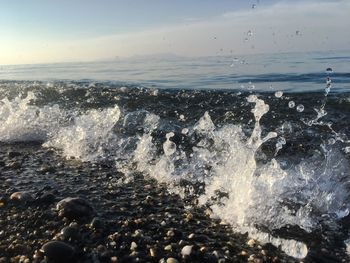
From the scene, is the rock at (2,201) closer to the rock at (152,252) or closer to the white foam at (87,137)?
the rock at (152,252)

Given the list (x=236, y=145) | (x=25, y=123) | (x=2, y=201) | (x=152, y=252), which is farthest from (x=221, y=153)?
(x=25, y=123)

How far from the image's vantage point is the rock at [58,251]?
4.29 m

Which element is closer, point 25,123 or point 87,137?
point 87,137

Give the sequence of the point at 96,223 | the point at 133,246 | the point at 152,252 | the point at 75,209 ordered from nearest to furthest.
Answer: the point at 152,252, the point at 133,246, the point at 96,223, the point at 75,209

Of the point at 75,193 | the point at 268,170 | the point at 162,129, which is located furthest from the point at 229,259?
the point at 162,129

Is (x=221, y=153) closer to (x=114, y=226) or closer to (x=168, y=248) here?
(x=114, y=226)

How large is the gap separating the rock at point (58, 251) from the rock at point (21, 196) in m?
1.66

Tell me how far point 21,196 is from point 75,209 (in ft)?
3.66

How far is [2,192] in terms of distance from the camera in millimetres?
→ 6277

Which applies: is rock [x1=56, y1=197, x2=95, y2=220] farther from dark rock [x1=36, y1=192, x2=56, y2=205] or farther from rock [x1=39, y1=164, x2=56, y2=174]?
rock [x1=39, y1=164, x2=56, y2=174]

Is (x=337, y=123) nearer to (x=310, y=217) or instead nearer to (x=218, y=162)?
(x=218, y=162)

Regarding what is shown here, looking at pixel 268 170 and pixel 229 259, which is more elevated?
pixel 268 170

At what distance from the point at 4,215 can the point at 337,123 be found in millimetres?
8358

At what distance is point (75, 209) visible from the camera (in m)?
5.38
